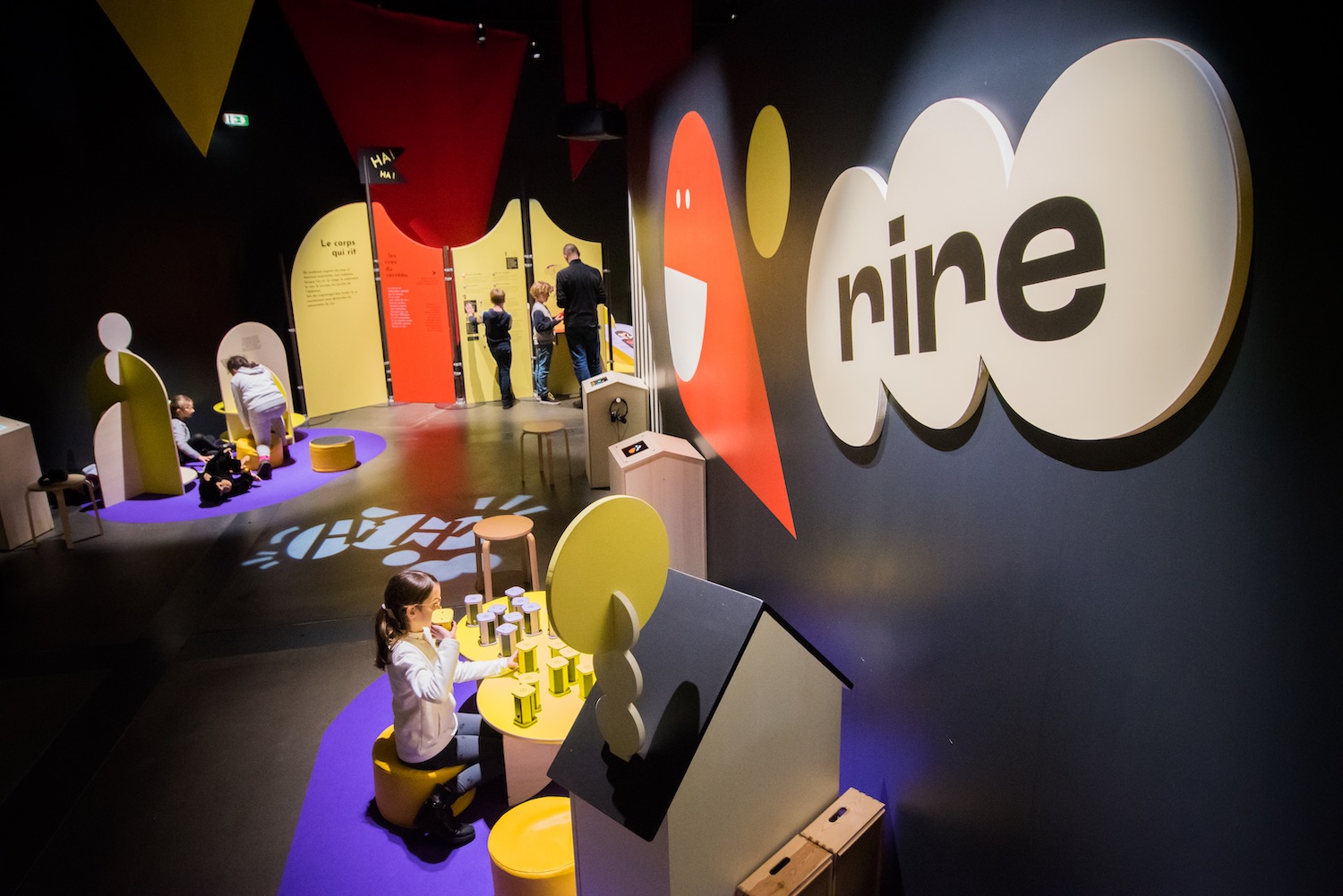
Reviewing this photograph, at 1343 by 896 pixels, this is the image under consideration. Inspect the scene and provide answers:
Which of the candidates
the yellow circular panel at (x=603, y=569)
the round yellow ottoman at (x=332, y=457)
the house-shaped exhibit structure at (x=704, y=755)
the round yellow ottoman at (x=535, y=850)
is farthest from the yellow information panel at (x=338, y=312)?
the yellow circular panel at (x=603, y=569)

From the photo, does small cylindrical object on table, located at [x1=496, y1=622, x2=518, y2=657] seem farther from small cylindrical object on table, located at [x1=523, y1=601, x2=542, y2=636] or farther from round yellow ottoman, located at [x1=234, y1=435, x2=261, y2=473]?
round yellow ottoman, located at [x1=234, y1=435, x2=261, y2=473]

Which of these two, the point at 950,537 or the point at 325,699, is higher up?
the point at 950,537

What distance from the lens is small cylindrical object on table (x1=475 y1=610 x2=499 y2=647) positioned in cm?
344

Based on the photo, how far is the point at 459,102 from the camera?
10.6m

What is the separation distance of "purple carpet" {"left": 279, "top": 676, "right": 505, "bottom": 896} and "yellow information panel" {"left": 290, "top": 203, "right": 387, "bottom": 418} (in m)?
7.10

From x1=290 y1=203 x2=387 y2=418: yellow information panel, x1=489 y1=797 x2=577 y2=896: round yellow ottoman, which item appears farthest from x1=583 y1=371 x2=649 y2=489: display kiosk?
x1=290 y1=203 x2=387 y2=418: yellow information panel

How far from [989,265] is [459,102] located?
34.0ft

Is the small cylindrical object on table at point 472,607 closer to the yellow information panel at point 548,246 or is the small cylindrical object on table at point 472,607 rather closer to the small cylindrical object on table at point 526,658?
the small cylindrical object on table at point 526,658

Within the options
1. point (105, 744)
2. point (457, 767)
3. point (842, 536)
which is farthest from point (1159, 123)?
point (105, 744)

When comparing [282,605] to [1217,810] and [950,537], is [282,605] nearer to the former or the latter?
[950,537]

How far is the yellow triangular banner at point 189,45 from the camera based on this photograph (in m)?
4.68

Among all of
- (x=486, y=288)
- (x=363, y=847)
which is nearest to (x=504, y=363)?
(x=486, y=288)

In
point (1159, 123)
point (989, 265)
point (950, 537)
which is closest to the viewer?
point (1159, 123)

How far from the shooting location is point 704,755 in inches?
71.7
